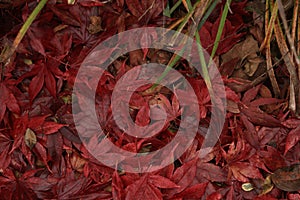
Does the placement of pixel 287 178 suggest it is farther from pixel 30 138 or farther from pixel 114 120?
pixel 30 138

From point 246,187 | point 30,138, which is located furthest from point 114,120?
point 246,187

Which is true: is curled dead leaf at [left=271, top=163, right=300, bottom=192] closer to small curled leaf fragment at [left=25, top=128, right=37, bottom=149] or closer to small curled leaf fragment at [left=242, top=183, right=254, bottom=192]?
small curled leaf fragment at [left=242, top=183, right=254, bottom=192]

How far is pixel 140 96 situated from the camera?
0.85m

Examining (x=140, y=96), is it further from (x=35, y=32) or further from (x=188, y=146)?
(x=35, y=32)

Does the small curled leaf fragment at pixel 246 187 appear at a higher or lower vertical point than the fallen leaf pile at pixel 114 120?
lower

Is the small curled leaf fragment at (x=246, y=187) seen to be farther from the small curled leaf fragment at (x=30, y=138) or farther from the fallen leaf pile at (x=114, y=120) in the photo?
the small curled leaf fragment at (x=30, y=138)

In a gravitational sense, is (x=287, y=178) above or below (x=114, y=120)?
below

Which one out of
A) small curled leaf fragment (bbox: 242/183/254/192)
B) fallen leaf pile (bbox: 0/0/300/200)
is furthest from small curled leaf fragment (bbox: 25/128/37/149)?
small curled leaf fragment (bbox: 242/183/254/192)

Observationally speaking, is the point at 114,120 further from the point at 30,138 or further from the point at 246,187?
the point at 246,187

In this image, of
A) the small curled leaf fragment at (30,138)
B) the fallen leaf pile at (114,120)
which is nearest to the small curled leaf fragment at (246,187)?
the fallen leaf pile at (114,120)

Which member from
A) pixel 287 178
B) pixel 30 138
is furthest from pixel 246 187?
pixel 30 138

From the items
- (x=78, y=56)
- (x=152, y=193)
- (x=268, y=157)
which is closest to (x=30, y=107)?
(x=78, y=56)

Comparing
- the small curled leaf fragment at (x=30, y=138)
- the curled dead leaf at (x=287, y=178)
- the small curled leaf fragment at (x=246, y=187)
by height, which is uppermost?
the small curled leaf fragment at (x=30, y=138)

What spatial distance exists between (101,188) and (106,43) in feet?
0.96
